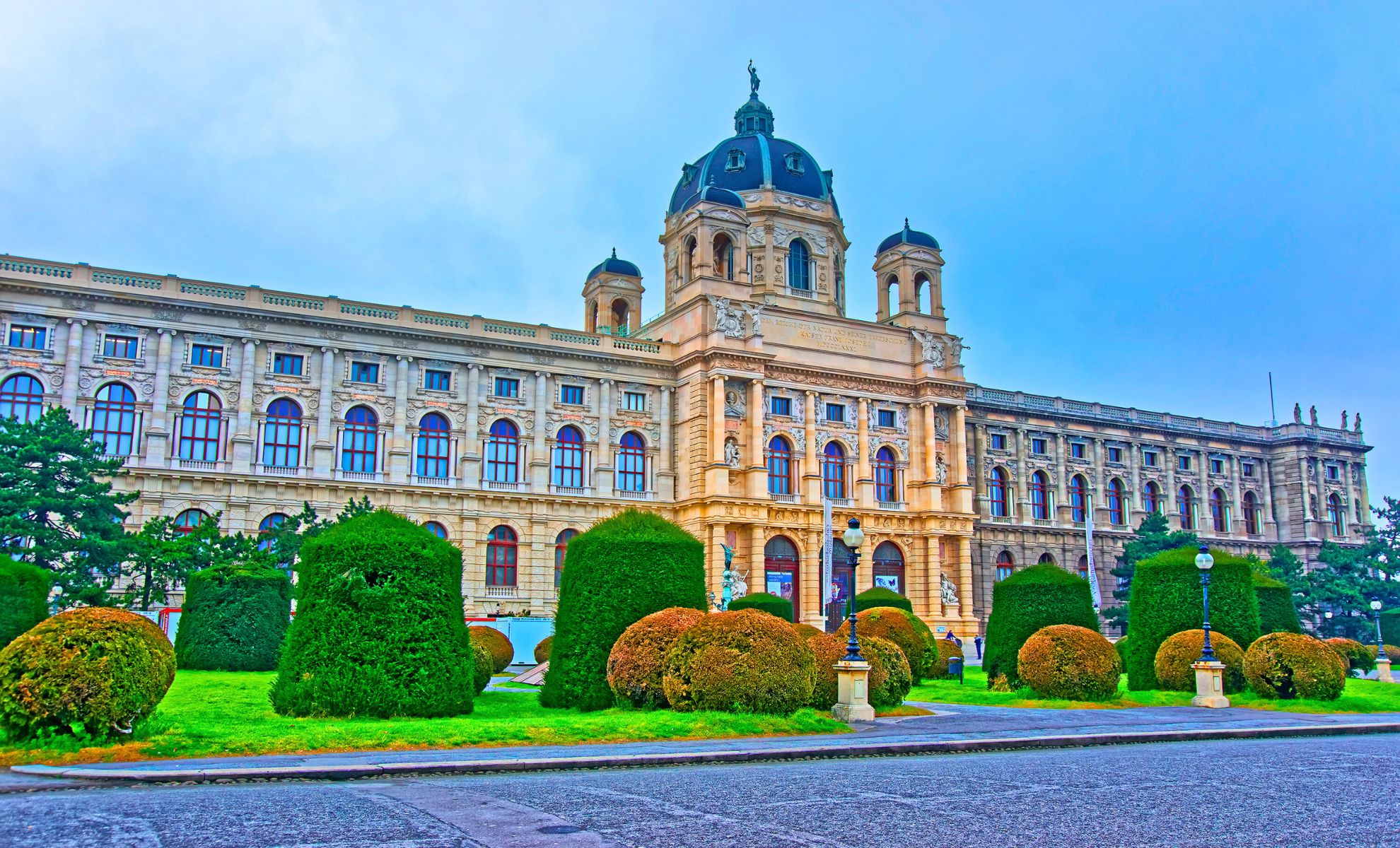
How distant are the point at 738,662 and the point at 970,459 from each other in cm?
5213

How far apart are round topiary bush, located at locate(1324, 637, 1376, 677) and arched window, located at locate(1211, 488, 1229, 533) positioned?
36903mm

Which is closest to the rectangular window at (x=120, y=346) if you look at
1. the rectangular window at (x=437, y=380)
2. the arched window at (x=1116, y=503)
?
the rectangular window at (x=437, y=380)

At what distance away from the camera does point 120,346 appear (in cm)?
4728

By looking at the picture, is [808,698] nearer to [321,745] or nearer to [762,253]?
[321,745]

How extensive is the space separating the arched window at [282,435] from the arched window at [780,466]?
23.2 m

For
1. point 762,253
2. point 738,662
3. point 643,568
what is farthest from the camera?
point 762,253

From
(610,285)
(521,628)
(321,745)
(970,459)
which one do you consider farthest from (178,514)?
(970,459)

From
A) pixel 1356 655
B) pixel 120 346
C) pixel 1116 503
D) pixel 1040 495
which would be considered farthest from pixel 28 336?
pixel 1116 503

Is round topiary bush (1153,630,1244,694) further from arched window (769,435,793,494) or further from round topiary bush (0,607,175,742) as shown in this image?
arched window (769,435,793,494)

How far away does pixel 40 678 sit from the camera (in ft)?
46.5

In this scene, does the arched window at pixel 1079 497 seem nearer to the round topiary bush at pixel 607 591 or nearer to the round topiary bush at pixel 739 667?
the round topiary bush at pixel 607 591

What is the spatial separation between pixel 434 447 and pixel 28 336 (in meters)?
17.0

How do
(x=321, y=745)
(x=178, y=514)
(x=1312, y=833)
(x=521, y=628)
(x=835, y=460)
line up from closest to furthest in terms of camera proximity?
(x=1312, y=833), (x=321, y=745), (x=521, y=628), (x=178, y=514), (x=835, y=460)

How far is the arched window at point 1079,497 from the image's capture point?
241 ft
